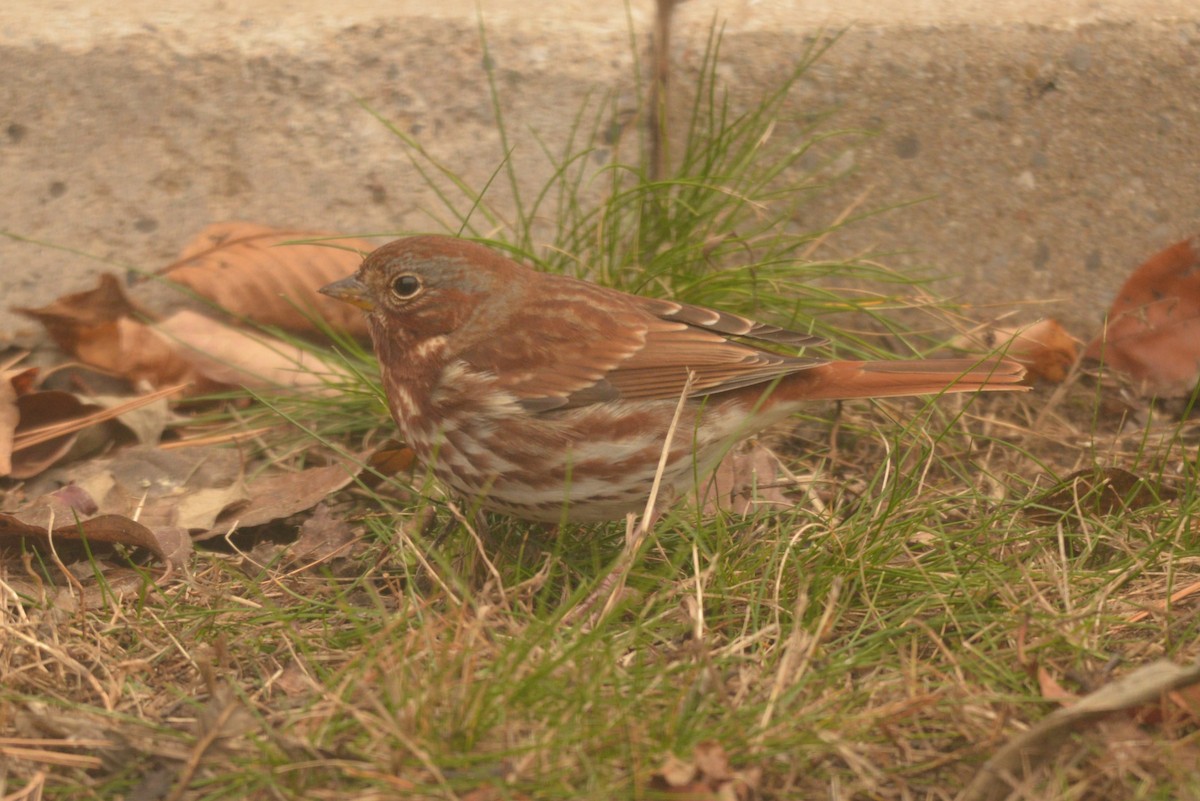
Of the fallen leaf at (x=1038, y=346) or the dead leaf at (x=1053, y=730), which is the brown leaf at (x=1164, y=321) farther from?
the dead leaf at (x=1053, y=730)

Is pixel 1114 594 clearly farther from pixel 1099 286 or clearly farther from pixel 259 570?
pixel 259 570

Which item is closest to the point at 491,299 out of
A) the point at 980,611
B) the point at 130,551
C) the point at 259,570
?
the point at 259,570

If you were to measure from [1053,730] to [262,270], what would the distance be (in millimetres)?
3039

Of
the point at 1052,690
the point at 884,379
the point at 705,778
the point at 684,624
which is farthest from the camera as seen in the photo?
the point at 884,379

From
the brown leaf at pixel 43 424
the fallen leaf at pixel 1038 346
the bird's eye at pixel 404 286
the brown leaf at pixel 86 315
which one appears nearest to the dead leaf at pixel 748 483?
the fallen leaf at pixel 1038 346

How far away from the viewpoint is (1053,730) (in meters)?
2.58

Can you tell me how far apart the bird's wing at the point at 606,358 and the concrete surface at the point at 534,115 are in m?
1.24

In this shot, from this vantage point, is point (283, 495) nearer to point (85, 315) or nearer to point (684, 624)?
point (85, 315)

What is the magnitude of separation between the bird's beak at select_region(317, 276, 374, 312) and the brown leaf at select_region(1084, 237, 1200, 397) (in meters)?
2.36

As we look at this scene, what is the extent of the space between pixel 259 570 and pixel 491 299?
96 cm

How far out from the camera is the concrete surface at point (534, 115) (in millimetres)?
4406

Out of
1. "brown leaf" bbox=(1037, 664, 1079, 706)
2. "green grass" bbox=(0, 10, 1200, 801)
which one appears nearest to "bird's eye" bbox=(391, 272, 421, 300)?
"green grass" bbox=(0, 10, 1200, 801)

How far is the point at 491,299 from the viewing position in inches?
144

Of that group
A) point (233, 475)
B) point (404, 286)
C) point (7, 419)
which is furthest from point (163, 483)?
point (404, 286)
